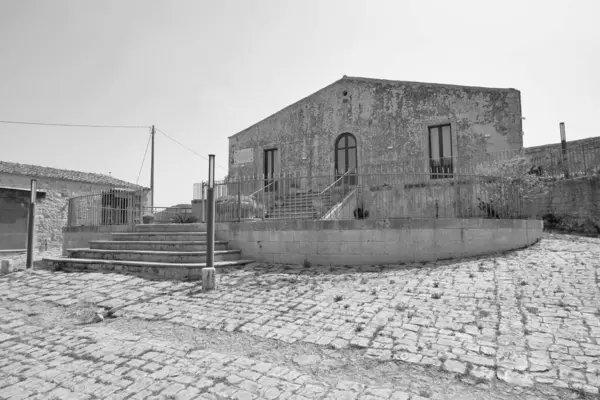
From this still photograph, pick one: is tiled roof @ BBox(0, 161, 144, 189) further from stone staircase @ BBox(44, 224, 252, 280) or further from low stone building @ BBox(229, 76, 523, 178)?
stone staircase @ BBox(44, 224, 252, 280)

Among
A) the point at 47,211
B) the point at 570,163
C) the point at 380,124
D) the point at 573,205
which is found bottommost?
the point at 573,205

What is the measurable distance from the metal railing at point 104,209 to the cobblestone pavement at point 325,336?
662 centimetres

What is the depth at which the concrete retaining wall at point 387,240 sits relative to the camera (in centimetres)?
771

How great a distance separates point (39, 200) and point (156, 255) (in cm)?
1628

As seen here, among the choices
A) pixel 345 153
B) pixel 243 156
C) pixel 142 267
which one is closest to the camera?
pixel 142 267

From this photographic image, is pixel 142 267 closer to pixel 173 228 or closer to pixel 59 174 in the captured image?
pixel 173 228

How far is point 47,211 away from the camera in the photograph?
20.4 m

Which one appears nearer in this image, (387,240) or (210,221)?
(210,221)

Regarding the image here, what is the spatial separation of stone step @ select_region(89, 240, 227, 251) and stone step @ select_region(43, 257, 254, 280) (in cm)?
82

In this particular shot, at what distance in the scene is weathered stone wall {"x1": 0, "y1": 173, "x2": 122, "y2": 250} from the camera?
1941 cm

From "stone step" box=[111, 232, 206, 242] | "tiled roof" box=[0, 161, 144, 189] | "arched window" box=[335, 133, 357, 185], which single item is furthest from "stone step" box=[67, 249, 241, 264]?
"tiled roof" box=[0, 161, 144, 189]

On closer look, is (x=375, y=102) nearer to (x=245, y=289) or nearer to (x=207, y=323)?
(x=245, y=289)

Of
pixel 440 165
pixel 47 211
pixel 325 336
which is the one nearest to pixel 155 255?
pixel 325 336

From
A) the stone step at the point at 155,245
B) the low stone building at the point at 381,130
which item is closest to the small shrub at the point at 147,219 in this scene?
the stone step at the point at 155,245
